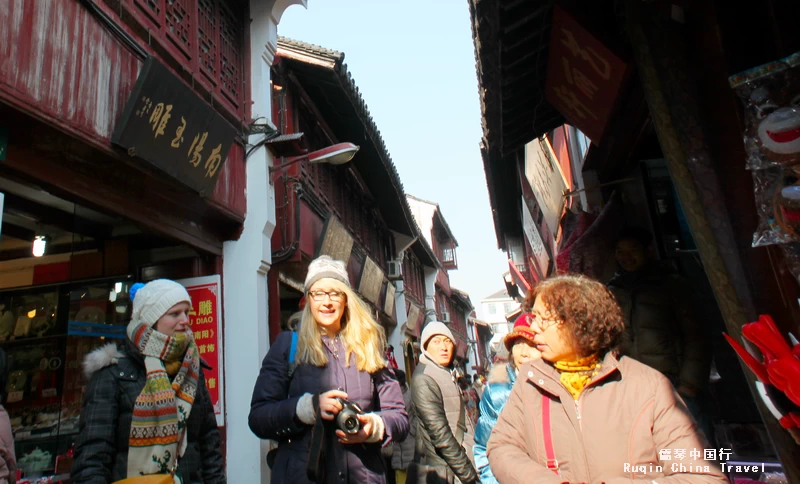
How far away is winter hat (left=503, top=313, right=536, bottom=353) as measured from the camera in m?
3.28

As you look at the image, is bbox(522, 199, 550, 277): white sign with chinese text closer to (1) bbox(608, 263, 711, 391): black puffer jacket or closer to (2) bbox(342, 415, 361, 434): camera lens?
(1) bbox(608, 263, 711, 391): black puffer jacket

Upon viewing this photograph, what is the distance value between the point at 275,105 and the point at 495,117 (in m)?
3.91

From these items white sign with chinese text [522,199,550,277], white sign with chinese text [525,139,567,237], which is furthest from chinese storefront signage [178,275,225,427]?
white sign with chinese text [522,199,550,277]

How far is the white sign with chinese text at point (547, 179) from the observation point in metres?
6.52

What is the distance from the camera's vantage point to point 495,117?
4457 mm

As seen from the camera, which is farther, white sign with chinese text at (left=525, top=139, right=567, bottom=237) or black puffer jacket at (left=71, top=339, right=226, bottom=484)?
white sign with chinese text at (left=525, top=139, right=567, bottom=237)

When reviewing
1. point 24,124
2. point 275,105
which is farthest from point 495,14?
point 275,105

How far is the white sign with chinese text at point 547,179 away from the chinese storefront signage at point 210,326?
416cm

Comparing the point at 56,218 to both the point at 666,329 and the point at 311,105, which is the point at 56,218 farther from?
the point at 666,329

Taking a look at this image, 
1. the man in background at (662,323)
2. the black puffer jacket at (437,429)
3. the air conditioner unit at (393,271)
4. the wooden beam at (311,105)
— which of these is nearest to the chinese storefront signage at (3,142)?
the black puffer jacket at (437,429)

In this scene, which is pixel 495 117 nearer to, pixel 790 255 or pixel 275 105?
pixel 790 255

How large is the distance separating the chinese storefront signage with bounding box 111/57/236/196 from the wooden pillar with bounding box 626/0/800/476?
325 centimetres

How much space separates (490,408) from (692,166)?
1873 millimetres

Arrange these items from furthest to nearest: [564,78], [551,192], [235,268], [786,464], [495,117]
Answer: [551,192] < [235,268] < [495,117] < [564,78] < [786,464]
